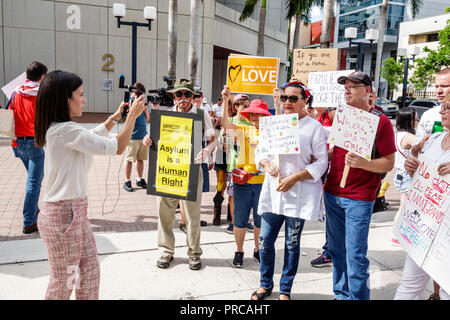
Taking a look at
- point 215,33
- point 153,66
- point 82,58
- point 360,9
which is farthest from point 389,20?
point 82,58

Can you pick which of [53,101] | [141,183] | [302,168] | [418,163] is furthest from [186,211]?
[141,183]

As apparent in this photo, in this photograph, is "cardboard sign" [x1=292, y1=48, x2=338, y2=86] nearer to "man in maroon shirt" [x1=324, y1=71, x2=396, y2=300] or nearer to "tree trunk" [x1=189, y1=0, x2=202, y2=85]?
"man in maroon shirt" [x1=324, y1=71, x2=396, y2=300]

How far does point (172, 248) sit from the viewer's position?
4352mm

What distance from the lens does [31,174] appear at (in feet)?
16.5

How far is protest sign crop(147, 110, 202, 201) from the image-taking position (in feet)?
13.2

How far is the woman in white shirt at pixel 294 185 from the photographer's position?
3369 mm

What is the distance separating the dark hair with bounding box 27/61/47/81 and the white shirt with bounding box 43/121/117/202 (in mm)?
2832

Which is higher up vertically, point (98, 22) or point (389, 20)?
point (389, 20)

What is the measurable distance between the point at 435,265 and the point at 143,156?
5.87 m

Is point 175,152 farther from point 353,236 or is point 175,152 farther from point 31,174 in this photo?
point 31,174

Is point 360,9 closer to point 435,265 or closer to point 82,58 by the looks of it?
point 82,58

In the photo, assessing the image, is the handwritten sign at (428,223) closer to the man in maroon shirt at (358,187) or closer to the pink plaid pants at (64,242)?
the man in maroon shirt at (358,187)

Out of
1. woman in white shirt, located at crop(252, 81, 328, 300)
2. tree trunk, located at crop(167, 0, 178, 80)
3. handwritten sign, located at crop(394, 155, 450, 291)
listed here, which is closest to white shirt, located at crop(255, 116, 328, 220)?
woman in white shirt, located at crop(252, 81, 328, 300)

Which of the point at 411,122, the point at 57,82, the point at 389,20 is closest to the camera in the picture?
the point at 57,82
